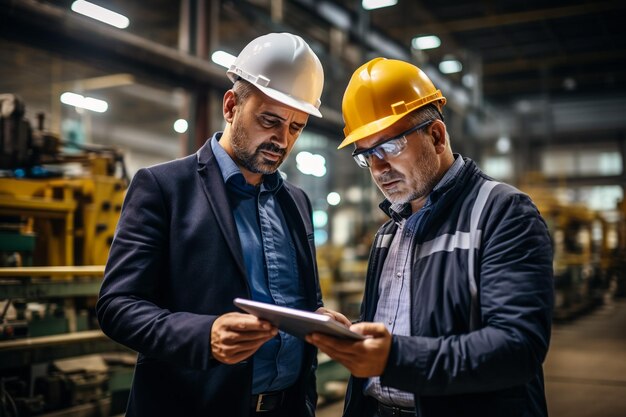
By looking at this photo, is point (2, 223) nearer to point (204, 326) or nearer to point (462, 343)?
point (204, 326)

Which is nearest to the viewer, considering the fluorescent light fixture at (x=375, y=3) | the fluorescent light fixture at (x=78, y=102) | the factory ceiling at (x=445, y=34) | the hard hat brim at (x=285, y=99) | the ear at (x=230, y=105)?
the hard hat brim at (x=285, y=99)

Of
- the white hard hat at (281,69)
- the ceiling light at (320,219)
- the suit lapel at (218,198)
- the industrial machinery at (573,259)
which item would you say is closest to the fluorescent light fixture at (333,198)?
the ceiling light at (320,219)

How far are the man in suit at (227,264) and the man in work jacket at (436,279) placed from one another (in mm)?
237

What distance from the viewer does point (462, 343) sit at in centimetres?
142

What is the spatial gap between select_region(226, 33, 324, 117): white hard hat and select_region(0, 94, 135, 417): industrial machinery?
8.63 ft

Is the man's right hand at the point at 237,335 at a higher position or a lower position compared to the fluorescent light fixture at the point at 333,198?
lower

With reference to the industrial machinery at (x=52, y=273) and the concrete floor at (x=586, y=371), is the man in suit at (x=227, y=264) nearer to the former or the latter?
the industrial machinery at (x=52, y=273)

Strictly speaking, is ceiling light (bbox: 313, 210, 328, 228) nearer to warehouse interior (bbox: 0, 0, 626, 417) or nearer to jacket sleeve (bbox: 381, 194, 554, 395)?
warehouse interior (bbox: 0, 0, 626, 417)

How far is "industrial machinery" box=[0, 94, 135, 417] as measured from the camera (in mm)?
4039

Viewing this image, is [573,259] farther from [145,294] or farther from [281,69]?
[145,294]

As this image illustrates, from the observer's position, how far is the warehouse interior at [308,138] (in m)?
4.55

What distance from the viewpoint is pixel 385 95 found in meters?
1.83

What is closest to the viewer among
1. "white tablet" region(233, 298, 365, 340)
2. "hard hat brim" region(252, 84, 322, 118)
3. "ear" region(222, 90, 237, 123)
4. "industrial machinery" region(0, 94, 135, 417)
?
"white tablet" region(233, 298, 365, 340)

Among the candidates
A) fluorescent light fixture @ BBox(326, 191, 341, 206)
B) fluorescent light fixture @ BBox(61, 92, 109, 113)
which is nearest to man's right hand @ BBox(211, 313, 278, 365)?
fluorescent light fixture @ BBox(61, 92, 109, 113)
